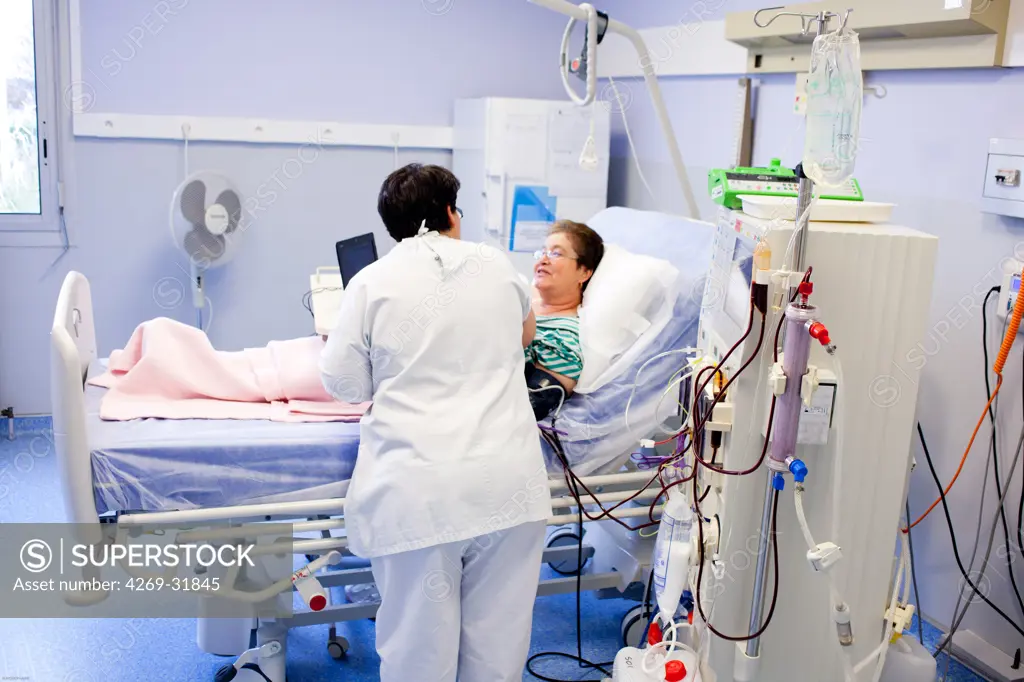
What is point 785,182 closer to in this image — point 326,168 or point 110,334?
Answer: point 326,168

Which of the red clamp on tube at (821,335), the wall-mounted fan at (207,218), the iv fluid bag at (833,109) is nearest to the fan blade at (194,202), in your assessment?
the wall-mounted fan at (207,218)

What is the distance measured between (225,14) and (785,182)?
2.84m

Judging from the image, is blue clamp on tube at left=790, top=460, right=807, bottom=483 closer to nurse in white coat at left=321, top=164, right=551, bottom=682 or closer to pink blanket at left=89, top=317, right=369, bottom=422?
nurse in white coat at left=321, top=164, right=551, bottom=682

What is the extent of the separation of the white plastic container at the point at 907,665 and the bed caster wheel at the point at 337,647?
134 cm

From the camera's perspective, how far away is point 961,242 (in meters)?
2.46

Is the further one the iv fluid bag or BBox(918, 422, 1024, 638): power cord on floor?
BBox(918, 422, 1024, 638): power cord on floor

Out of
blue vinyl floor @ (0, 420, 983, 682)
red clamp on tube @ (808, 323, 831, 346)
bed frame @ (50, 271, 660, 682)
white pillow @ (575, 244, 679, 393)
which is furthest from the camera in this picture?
white pillow @ (575, 244, 679, 393)

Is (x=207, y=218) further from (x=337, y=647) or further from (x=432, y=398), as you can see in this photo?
(x=432, y=398)

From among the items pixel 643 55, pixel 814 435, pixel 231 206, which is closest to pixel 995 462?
pixel 814 435

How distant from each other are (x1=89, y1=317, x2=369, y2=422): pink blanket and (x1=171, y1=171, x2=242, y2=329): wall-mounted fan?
57.4 inches

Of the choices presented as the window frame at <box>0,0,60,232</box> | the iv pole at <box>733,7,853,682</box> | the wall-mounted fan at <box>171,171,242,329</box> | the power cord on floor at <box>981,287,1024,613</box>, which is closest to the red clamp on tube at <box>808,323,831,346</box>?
the iv pole at <box>733,7,853,682</box>

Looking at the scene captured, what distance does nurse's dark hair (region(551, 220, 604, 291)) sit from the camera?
270 cm

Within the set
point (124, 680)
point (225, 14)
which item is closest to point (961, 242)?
point (124, 680)

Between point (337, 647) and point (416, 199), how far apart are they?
1251mm
